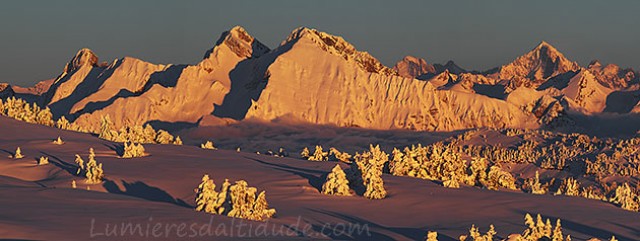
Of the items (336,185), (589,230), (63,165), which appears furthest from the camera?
(63,165)

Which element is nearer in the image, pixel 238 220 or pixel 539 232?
pixel 539 232

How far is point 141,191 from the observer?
5788 cm

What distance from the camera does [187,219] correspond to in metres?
42.4

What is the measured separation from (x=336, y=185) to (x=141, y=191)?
10012 millimetres

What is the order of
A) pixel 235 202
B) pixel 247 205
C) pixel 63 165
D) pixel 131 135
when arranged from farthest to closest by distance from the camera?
pixel 131 135 → pixel 63 165 → pixel 235 202 → pixel 247 205

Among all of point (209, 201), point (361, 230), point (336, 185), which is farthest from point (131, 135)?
point (361, 230)

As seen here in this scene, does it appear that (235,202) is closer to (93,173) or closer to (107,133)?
(93,173)

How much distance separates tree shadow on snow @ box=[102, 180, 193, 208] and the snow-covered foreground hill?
0.05m

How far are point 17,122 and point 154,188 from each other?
43.0m

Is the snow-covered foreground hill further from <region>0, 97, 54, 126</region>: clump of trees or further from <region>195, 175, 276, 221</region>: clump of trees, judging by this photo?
<region>0, 97, 54, 126</region>: clump of trees

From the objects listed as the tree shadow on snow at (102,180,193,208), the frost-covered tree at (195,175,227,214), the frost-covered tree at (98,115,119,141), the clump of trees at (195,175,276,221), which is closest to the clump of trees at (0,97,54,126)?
the frost-covered tree at (98,115,119,141)

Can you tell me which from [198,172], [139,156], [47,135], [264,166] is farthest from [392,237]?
[47,135]

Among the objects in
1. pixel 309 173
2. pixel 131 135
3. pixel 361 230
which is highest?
pixel 131 135

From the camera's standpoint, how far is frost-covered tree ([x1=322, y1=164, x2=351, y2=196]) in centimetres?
5881
